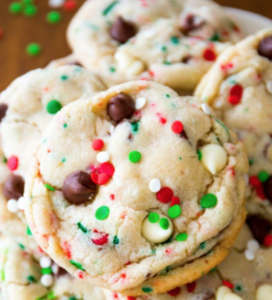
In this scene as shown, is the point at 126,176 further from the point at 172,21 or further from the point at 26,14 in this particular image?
the point at 26,14

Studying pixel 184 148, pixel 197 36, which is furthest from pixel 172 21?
pixel 184 148

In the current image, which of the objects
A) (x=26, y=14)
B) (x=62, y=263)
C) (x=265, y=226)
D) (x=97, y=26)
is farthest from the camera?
(x=26, y=14)

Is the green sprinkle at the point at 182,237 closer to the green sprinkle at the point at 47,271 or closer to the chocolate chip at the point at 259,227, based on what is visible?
the chocolate chip at the point at 259,227

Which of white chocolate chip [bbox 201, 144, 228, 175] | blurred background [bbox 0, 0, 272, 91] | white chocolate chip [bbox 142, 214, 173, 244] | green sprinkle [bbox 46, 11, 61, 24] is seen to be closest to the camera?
white chocolate chip [bbox 142, 214, 173, 244]

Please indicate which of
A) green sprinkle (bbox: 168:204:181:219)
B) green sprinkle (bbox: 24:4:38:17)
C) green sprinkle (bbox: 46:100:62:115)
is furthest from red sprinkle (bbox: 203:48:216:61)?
green sprinkle (bbox: 24:4:38:17)

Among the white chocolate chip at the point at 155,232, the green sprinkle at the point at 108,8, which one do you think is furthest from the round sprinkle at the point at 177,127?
the green sprinkle at the point at 108,8

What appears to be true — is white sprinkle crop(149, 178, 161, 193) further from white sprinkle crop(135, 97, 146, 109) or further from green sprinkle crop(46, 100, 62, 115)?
green sprinkle crop(46, 100, 62, 115)
